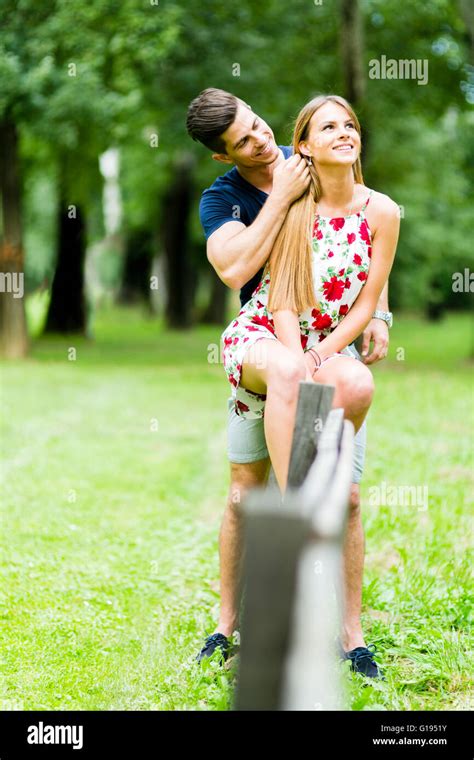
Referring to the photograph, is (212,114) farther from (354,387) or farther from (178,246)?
(178,246)

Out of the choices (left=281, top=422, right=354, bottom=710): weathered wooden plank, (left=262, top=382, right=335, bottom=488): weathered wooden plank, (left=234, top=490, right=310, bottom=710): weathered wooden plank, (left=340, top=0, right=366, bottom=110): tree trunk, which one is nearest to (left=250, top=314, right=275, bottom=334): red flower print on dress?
(left=262, top=382, right=335, bottom=488): weathered wooden plank

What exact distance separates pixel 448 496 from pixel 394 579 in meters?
2.05

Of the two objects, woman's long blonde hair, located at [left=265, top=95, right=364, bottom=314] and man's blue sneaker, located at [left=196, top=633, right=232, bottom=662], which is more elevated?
woman's long blonde hair, located at [left=265, top=95, right=364, bottom=314]

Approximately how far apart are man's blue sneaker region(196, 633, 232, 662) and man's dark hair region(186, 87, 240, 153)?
6.41 feet

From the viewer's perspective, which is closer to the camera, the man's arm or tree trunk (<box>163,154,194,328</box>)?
the man's arm

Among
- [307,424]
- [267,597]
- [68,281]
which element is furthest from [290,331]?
[68,281]

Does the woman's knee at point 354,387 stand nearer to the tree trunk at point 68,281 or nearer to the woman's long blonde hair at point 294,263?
the woman's long blonde hair at point 294,263

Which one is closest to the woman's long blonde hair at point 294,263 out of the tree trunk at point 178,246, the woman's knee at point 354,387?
the woman's knee at point 354,387

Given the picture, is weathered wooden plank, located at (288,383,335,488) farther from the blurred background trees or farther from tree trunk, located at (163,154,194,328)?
tree trunk, located at (163,154,194,328)

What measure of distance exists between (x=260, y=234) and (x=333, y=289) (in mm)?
365

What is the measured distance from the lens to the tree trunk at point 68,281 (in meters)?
24.1

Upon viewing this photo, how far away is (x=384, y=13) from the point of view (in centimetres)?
1836

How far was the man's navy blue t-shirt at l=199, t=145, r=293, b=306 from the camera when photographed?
3.73 m
